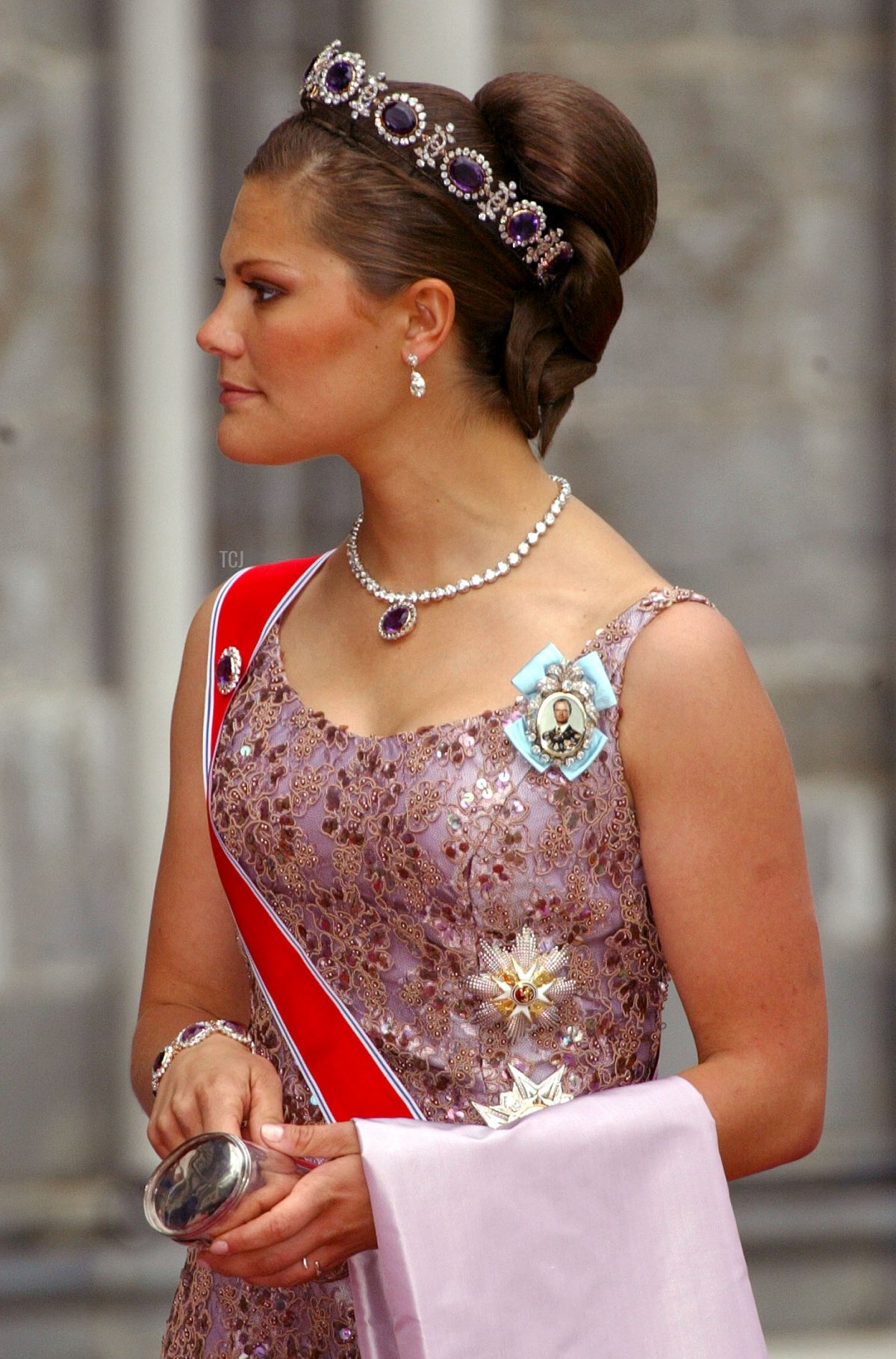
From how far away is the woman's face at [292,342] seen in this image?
1.28m

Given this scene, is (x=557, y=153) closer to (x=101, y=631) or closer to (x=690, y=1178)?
(x=690, y=1178)

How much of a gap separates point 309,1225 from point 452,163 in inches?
29.8

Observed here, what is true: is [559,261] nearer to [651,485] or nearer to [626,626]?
[626,626]

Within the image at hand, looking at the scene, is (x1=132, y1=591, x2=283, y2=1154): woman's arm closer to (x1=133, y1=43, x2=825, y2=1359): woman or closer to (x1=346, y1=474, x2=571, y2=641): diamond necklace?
(x1=133, y1=43, x2=825, y2=1359): woman

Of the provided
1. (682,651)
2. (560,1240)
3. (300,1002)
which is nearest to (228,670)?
A: (300,1002)

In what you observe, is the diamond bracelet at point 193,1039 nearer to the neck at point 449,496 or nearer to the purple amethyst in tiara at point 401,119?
the neck at point 449,496

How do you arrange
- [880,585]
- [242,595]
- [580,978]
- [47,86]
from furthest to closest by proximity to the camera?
[880,585], [47,86], [242,595], [580,978]

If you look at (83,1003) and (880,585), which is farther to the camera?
(880,585)

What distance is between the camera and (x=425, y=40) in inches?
104

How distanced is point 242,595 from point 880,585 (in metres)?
1.72

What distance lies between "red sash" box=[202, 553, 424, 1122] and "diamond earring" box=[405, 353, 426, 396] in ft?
0.78

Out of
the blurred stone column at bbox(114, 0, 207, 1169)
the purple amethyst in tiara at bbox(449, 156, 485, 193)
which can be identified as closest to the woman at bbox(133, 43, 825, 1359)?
the purple amethyst in tiara at bbox(449, 156, 485, 193)

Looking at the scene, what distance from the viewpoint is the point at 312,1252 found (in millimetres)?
1119

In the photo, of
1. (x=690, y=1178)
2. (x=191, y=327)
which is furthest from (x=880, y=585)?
(x=690, y=1178)
